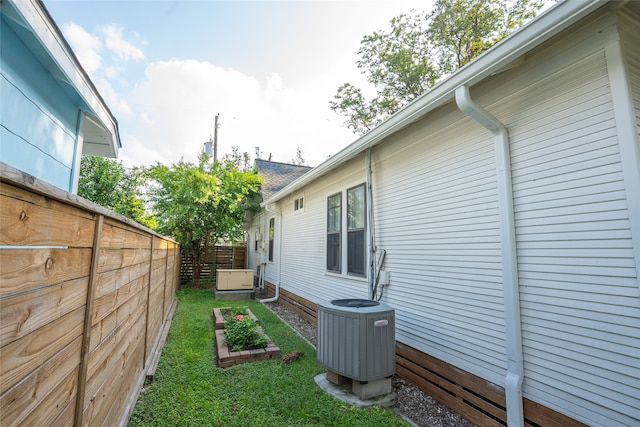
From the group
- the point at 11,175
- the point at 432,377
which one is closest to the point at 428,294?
the point at 432,377

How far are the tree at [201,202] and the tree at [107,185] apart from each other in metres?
1.99

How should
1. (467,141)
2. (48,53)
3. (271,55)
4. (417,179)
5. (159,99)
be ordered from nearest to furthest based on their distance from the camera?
(48,53) → (467,141) → (417,179) → (271,55) → (159,99)

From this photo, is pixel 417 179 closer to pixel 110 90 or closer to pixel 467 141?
pixel 467 141

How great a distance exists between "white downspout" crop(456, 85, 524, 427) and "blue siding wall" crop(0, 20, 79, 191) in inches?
130

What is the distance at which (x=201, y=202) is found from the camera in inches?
382

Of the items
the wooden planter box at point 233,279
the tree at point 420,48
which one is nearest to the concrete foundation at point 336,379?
the wooden planter box at point 233,279

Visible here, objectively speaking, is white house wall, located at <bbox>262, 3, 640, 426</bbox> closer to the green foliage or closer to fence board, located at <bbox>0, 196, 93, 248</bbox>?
the green foliage

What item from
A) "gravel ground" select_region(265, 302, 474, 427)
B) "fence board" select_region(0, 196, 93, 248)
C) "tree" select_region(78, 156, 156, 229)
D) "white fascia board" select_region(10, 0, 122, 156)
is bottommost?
"gravel ground" select_region(265, 302, 474, 427)

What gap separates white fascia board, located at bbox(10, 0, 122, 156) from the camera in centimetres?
172

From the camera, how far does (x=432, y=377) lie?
3.26m

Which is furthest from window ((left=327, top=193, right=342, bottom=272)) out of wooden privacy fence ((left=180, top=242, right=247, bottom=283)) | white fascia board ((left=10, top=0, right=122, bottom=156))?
wooden privacy fence ((left=180, top=242, right=247, bottom=283))

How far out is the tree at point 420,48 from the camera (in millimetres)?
11156

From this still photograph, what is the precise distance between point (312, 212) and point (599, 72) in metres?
5.15

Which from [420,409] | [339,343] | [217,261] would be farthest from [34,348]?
[217,261]
